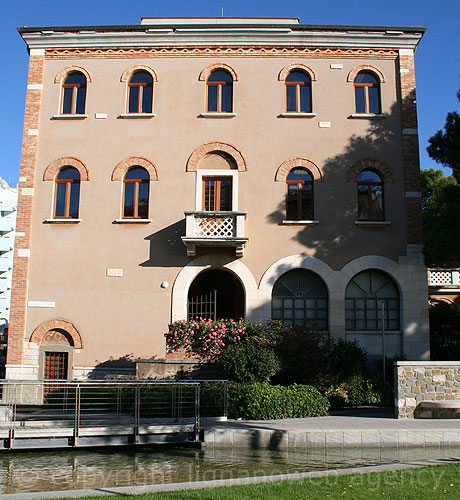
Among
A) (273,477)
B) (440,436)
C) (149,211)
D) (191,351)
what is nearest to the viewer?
(273,477)

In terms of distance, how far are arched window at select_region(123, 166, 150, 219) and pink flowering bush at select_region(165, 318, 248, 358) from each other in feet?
14.2

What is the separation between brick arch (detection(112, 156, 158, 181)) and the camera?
19.7m

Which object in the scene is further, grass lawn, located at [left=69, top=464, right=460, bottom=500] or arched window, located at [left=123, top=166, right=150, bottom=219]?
arched window, located at [left=123, top=166, right=150, bottom=219]

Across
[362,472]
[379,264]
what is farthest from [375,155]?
[362,472]

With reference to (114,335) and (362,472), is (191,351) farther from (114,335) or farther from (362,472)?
(362,472)

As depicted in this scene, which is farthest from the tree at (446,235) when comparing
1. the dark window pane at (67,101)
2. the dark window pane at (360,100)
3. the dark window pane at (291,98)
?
the dark window pane at (67,101)

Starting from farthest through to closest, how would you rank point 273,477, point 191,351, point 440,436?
point 191,351 → point 440,436 → point 273,477

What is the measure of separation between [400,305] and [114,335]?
10031 millimetres

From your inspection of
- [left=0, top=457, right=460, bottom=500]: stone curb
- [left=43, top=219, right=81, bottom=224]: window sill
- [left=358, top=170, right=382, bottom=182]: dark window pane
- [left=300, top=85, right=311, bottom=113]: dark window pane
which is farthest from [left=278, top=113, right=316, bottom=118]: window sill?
[left=0, top=457, right=460, bottom=500]: stone curb

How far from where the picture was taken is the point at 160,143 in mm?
19938

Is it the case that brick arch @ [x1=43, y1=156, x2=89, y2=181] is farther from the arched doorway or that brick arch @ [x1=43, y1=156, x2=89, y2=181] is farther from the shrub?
the shrub

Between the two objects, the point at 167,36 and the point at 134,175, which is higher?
the point at 167,36

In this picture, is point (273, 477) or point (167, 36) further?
point (167, 36)

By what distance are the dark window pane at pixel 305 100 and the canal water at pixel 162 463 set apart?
12.9m
